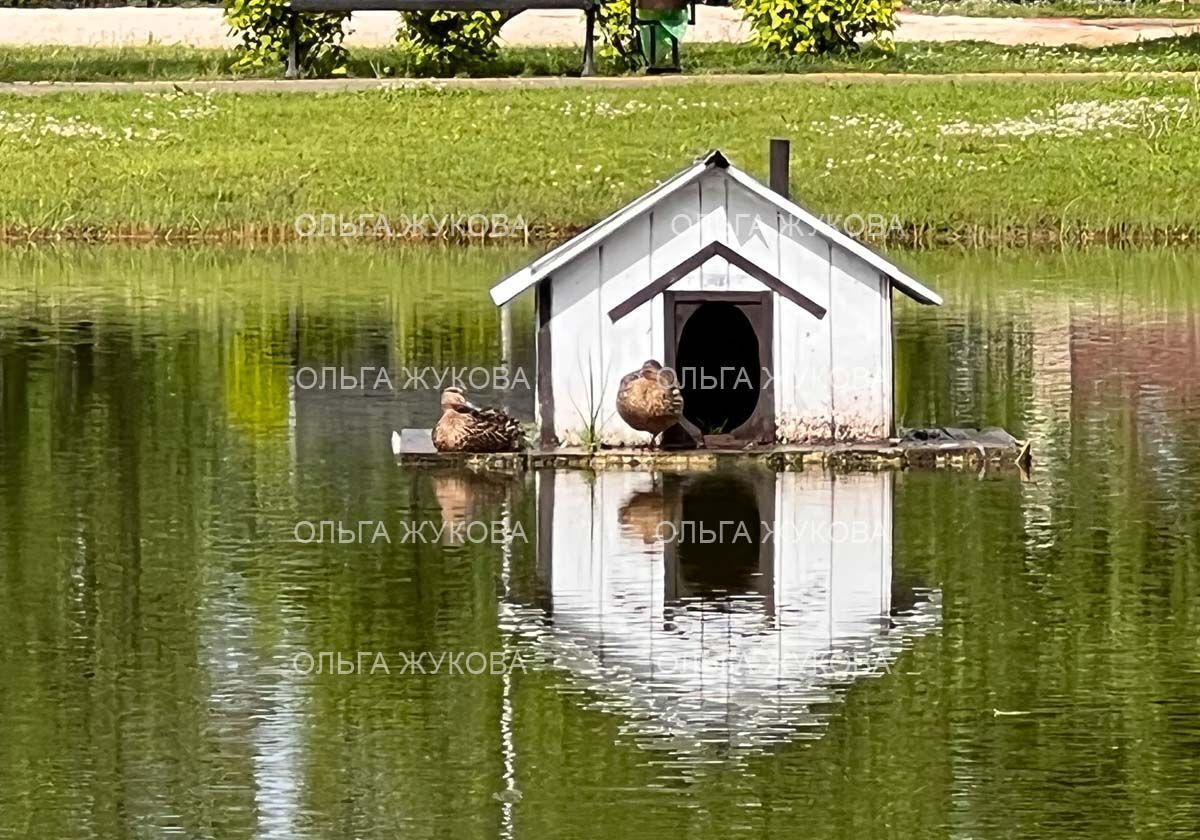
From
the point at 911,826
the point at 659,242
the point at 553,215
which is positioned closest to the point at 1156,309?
the point at 553,215

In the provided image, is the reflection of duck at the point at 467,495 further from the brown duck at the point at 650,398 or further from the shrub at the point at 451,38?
the shrub at the point at 451,38

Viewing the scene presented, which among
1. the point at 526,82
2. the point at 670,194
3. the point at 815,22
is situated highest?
the point at 815,22

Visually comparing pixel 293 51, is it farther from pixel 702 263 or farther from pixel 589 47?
pixel 702 263

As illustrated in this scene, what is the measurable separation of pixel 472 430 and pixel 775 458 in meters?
1.95

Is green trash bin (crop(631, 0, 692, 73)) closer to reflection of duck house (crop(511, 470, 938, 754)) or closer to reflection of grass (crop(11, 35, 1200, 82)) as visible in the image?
reflection of grass (crop(11, 35, 1200, 82))

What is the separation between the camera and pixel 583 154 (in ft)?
126

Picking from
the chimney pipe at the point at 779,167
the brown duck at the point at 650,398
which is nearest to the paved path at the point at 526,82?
the chimney pipe at the point at 779,167

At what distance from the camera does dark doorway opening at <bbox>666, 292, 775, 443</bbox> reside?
21766 millimetres

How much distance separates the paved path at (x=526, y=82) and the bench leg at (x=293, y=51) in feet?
1.83

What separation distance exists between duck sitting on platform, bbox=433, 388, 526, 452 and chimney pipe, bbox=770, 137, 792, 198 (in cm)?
241

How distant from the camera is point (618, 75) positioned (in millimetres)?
43906

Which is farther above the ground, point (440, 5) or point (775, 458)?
point (440, 5)

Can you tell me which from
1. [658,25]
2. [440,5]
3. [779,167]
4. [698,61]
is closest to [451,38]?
[440,5]

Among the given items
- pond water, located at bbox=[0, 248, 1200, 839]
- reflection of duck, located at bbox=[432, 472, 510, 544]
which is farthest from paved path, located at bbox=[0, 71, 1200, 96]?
reflection of duck, located at bbox=[432, 472, 510, 544]
